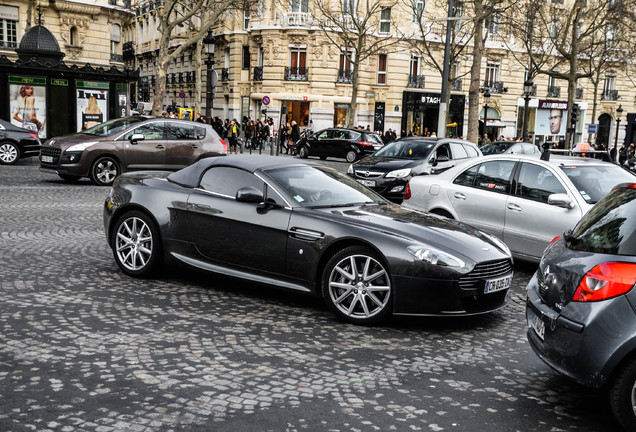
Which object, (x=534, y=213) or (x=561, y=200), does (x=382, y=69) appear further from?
(x=561, y=200)

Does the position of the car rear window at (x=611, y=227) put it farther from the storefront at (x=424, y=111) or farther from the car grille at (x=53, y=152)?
the storefront at (x=424, y=111)

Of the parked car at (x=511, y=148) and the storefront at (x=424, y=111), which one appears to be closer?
the parked car at (x=511, y=148)

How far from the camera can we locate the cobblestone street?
396cm

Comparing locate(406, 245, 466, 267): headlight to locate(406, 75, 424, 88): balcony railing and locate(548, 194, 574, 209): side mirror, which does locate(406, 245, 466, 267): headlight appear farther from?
locate(406, 75, 424, 88): balcony railing

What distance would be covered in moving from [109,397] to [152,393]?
9.8 inches

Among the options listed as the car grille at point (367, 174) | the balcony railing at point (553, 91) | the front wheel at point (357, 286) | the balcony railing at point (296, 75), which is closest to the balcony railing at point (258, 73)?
the balcony railing at point (296, 75)

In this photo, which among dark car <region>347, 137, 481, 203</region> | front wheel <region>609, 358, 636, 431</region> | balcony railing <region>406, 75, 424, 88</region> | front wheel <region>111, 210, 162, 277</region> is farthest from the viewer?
balcony railing <region>406, 75, 424, 88</region>

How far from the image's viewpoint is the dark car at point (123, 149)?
16.1 m

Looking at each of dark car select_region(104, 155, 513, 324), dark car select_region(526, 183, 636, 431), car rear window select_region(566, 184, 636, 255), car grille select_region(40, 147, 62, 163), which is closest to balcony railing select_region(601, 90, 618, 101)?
car grille select_region(40, 147, 62, 163)

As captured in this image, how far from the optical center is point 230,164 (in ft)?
23.0

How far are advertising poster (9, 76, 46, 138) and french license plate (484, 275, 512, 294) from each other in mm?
21264

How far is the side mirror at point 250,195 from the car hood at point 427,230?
0.60 m

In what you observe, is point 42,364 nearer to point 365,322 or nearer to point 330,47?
point 365,322

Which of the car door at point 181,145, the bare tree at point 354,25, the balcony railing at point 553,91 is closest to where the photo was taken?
the car door at point 181,145
